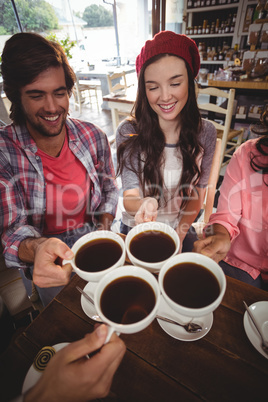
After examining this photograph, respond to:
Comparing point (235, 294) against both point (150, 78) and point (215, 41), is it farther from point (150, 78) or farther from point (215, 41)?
point (215, 41)

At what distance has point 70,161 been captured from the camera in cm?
154

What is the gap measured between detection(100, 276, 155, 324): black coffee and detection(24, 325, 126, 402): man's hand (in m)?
0.12

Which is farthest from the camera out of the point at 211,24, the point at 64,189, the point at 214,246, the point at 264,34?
the point at 211,24

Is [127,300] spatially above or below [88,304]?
above

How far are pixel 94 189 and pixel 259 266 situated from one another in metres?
1.22

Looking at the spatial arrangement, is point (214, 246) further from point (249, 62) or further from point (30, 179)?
point (249, 62)

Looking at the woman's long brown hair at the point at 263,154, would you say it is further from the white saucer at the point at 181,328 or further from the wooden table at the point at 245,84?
the wooden table at the point at 245,84

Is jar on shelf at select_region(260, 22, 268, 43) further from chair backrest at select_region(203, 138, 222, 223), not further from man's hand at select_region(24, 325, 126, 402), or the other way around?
man's hand at select_region(24, 325, 126, 402)

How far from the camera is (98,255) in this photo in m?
0.87

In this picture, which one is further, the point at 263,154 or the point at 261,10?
the point at 261,10

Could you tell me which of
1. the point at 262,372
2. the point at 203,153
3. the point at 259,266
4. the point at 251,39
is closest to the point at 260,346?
the point at 262,372

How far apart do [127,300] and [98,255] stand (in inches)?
8.5

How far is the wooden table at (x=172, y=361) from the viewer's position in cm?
69

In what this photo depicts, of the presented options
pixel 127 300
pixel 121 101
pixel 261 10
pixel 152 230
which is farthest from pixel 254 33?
pixel 127 300
